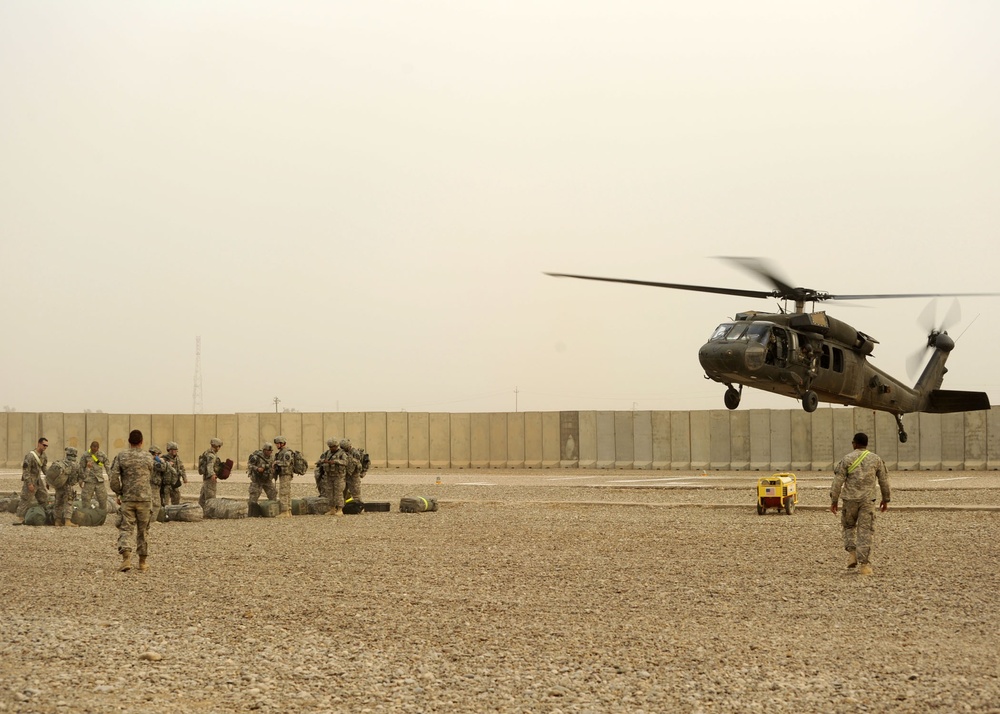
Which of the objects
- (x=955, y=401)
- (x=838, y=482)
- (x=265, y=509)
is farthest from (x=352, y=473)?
(x=955, y=401)

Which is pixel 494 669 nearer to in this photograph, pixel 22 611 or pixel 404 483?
pixel 22 611

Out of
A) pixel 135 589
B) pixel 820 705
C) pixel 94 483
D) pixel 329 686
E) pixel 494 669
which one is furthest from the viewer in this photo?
pixel 94 483

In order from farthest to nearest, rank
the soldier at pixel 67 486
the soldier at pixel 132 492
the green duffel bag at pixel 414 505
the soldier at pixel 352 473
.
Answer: the green duffel bag at pixel 414 505 → the soldier at pixel 352 473 → the soldier at pixel 67 486 → the soldier at pixel 132 492

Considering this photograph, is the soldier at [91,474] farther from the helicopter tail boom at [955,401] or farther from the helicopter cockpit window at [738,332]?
the helicopter tail boom at [955,401]

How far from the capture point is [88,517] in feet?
62.7

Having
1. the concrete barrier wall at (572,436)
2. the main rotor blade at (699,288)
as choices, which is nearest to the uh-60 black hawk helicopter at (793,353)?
the main rotor blade at (699,288)

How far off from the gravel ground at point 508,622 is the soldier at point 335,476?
3634mm

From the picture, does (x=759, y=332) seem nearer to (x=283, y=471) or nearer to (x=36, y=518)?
(x=283, y=471)

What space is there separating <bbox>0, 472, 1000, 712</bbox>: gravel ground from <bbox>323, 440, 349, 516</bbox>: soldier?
3634 mm

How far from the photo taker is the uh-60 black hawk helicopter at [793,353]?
20.4 meters

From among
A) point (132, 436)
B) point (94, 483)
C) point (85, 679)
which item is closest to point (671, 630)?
point (85, 679)

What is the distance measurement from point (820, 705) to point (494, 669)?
2.25m

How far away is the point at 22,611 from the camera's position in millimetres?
9844

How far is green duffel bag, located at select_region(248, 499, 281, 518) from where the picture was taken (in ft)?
66.0
